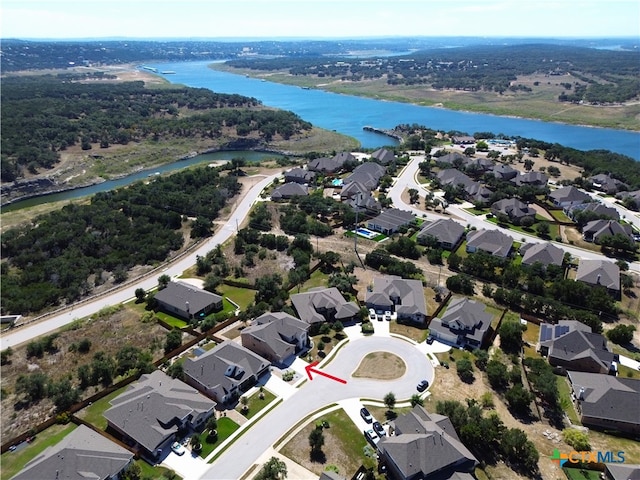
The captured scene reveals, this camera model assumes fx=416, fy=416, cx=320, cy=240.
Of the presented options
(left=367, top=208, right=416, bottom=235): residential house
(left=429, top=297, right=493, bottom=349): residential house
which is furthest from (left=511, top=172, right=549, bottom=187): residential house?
(left=429, top=297, right=493, bottom=349): residential house

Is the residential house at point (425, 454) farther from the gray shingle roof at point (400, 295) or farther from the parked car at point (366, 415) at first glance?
the gray shingle roof at point (400, 295)

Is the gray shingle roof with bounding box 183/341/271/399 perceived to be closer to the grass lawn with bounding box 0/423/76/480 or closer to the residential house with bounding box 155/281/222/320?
the residential house with bounding box 155/281/222/320

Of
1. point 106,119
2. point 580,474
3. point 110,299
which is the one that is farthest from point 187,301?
point 106,119

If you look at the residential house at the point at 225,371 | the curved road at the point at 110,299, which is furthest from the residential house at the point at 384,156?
the residential house at the point at 225,371

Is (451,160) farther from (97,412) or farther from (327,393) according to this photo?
(97,412)

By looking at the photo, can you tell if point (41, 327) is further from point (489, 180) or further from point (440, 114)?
point (440, 114)

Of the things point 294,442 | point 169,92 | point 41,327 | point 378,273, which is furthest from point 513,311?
point 169,92

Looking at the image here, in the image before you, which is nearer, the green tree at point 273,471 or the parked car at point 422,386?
the green tree at point 273,471
